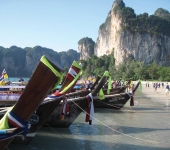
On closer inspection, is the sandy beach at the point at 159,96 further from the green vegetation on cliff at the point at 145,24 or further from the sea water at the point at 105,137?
the green vegetation on cliff at the point at 145,24

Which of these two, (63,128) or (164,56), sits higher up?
(164,56)

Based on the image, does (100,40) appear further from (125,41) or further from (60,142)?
(60,142)

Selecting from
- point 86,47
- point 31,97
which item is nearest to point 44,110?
point 31,97

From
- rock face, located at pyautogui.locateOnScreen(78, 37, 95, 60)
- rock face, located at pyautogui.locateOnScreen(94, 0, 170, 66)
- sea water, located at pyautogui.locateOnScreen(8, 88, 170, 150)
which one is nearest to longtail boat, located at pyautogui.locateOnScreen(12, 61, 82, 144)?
sea water, located at pyautogui.locateOnScreen(8, 88, 170, 150)

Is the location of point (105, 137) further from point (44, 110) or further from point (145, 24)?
point (145, 24)

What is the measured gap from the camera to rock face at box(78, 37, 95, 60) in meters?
179

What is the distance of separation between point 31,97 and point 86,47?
176603 millimetres

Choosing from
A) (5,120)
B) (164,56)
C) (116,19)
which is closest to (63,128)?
(5,120)

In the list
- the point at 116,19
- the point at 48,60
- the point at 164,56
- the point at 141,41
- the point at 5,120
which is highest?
the point at 116,19

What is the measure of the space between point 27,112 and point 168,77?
75.6m

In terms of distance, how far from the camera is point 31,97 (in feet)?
17.2

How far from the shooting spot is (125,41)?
119 metres

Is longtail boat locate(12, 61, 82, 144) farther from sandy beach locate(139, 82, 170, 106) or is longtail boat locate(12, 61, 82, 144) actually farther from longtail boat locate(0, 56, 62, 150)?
sandy beach locate(139, 82, 170, 106)

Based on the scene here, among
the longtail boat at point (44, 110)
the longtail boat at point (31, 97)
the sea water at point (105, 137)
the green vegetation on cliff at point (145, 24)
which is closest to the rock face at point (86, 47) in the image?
the green vegetation on cliff at point (145, 24)
